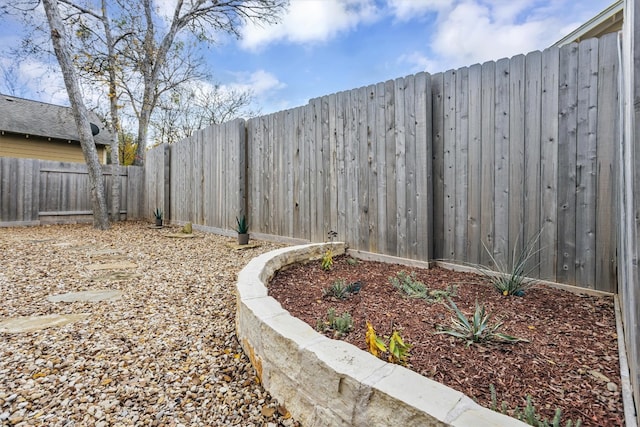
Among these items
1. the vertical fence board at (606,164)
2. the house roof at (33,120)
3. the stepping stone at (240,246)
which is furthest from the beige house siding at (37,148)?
the vertical fence board at (606,164)

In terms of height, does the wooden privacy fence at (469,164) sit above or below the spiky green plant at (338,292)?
above

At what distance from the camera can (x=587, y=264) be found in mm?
2146

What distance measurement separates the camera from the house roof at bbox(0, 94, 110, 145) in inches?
391

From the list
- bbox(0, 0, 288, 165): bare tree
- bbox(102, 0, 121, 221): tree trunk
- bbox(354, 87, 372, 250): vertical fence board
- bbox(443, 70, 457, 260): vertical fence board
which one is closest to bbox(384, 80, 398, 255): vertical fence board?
bbox(354, 87, 372, 250): vertical fence board

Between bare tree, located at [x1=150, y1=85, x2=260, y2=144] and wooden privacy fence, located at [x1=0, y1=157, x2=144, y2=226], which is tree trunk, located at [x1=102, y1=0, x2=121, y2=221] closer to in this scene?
wooden privacy fence, located at [x1=0, y1=157, x2=144, y2=226]

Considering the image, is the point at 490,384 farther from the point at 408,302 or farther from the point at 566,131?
the point at 566,131

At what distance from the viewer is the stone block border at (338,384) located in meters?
0.87

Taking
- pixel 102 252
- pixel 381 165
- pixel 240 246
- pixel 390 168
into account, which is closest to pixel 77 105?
pixel 102 252

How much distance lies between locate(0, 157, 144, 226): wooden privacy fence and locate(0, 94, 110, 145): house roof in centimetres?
379

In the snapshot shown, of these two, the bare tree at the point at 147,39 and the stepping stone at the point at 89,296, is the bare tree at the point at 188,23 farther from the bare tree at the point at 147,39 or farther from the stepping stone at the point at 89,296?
the stepping stone at the point at 89,296

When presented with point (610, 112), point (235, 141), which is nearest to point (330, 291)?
point (610, 112)

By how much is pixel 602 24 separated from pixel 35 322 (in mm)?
6920

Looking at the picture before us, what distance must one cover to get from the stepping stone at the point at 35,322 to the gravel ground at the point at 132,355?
0.06m

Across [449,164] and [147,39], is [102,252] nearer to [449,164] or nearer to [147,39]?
[449,164]
